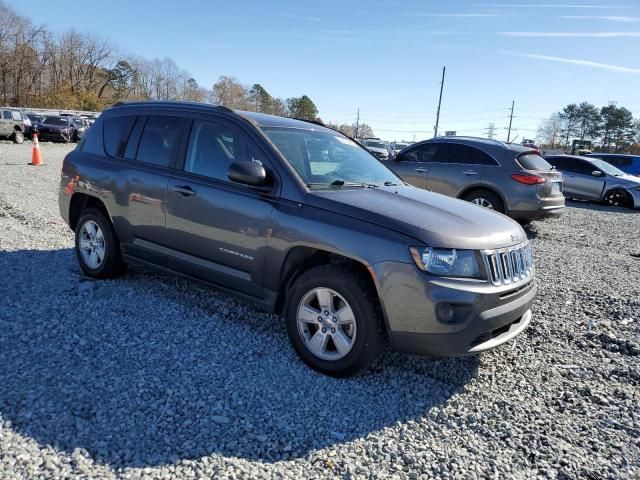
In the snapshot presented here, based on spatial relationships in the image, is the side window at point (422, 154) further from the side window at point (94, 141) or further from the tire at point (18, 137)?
the tire at point (18, 137)

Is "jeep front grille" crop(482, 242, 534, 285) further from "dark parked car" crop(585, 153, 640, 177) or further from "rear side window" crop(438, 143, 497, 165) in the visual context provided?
"dark parked car" crop(585, 153, 640, 177)

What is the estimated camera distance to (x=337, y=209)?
11.0 feet

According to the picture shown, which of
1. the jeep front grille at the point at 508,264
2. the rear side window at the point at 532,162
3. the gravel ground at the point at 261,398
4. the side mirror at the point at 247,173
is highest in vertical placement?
the rear side window at the point at 532,162

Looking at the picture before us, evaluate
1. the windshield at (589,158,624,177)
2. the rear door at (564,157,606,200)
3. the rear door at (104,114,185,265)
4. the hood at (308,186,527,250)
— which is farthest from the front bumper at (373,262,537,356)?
the windshield at (589,158,624,177)

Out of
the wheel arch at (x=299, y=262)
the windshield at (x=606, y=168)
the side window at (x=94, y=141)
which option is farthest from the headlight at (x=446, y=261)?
the windshield at (x=606, y=168)

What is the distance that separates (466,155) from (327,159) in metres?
5.94

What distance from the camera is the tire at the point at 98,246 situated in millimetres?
4871

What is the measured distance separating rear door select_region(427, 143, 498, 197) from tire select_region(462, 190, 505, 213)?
0.21 m

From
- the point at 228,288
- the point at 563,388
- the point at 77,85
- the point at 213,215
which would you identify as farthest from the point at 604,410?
the point at 77,85

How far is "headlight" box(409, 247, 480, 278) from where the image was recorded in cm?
299

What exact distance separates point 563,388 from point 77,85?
323 ft

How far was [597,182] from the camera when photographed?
1506 cm

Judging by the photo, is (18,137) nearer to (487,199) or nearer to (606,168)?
(487,199)

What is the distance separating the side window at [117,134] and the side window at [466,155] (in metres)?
6.51
